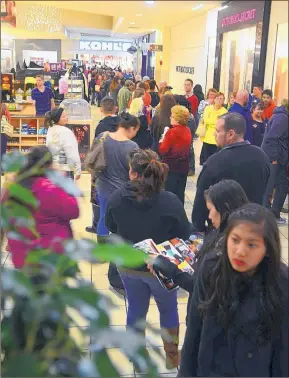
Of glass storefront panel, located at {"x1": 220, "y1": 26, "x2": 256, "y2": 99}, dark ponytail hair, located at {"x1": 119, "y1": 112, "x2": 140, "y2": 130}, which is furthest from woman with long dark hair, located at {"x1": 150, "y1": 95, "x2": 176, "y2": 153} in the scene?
glass storefront panel, located at {"x1": 220, "y1": 26, "x2": 256, "y2": 99}

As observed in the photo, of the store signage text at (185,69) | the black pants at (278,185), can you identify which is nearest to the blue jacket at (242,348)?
the black pants at (278,185)

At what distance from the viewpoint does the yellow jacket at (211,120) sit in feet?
21.0

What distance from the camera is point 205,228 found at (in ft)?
9.56

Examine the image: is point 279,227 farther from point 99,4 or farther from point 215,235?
point 99,4

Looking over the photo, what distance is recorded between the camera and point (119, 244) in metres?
0.75

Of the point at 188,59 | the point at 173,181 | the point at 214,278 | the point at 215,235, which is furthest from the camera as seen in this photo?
the point at 188,59

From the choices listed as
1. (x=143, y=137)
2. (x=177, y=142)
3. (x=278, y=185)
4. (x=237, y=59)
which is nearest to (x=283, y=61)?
(x=177, y=142)

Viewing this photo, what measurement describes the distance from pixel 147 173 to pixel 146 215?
24 cm

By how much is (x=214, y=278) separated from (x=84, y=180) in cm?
557

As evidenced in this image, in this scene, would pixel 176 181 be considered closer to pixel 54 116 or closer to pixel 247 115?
pixel 54 116

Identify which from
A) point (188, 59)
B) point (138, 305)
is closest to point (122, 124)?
point (138, 305)

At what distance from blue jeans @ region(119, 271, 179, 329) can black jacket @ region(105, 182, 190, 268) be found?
21cm

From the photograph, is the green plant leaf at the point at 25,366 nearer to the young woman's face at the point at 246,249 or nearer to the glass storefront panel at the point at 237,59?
the young woman's face at the point at 246,249

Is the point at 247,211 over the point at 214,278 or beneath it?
over
